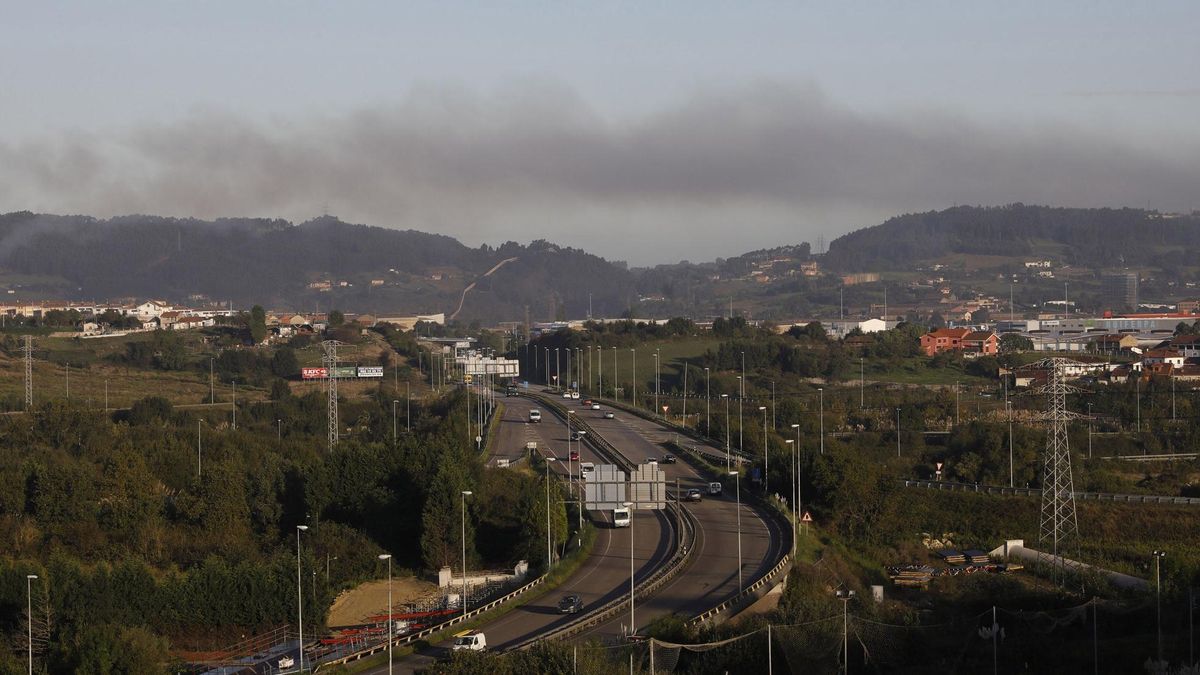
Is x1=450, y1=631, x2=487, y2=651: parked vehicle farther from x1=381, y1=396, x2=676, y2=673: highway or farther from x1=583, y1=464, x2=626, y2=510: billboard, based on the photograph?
x1=583, y1=464, x2=626, y2=510: billboard

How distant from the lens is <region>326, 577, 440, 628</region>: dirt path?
126 ft

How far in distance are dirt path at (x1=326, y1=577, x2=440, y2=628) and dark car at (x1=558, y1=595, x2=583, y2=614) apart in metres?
6.30

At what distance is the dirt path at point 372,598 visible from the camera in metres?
38.4

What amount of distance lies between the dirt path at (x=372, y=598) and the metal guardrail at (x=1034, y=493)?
17.7m

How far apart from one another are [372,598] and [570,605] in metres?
8.58

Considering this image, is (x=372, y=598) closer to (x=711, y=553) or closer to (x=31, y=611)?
(x=711, y=553)

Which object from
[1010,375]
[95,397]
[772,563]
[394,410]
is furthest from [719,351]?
[772,563]

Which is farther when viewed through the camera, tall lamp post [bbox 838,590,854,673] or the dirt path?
the dirt path

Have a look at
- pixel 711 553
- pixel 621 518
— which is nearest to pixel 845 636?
pixel 711 553

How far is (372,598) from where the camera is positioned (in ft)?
132

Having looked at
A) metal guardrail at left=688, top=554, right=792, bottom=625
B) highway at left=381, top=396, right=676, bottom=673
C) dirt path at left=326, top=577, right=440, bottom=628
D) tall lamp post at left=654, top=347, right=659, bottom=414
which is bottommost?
dirt path at left=326, top=577, right=440, bottom=628

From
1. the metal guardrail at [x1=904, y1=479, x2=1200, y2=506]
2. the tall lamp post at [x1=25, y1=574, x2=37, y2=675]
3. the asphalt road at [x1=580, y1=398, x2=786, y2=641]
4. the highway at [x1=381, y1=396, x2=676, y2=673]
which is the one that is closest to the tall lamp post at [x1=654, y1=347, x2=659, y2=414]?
the asphalt road at [x1=580, y1=398, x2=786, y2=641]

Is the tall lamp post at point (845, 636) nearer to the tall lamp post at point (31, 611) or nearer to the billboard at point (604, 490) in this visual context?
the billboard at point (604, 490)

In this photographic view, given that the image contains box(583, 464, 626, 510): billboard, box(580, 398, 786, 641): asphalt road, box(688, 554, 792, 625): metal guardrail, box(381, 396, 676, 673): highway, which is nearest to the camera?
box(381, 396, 676, 673): highway
